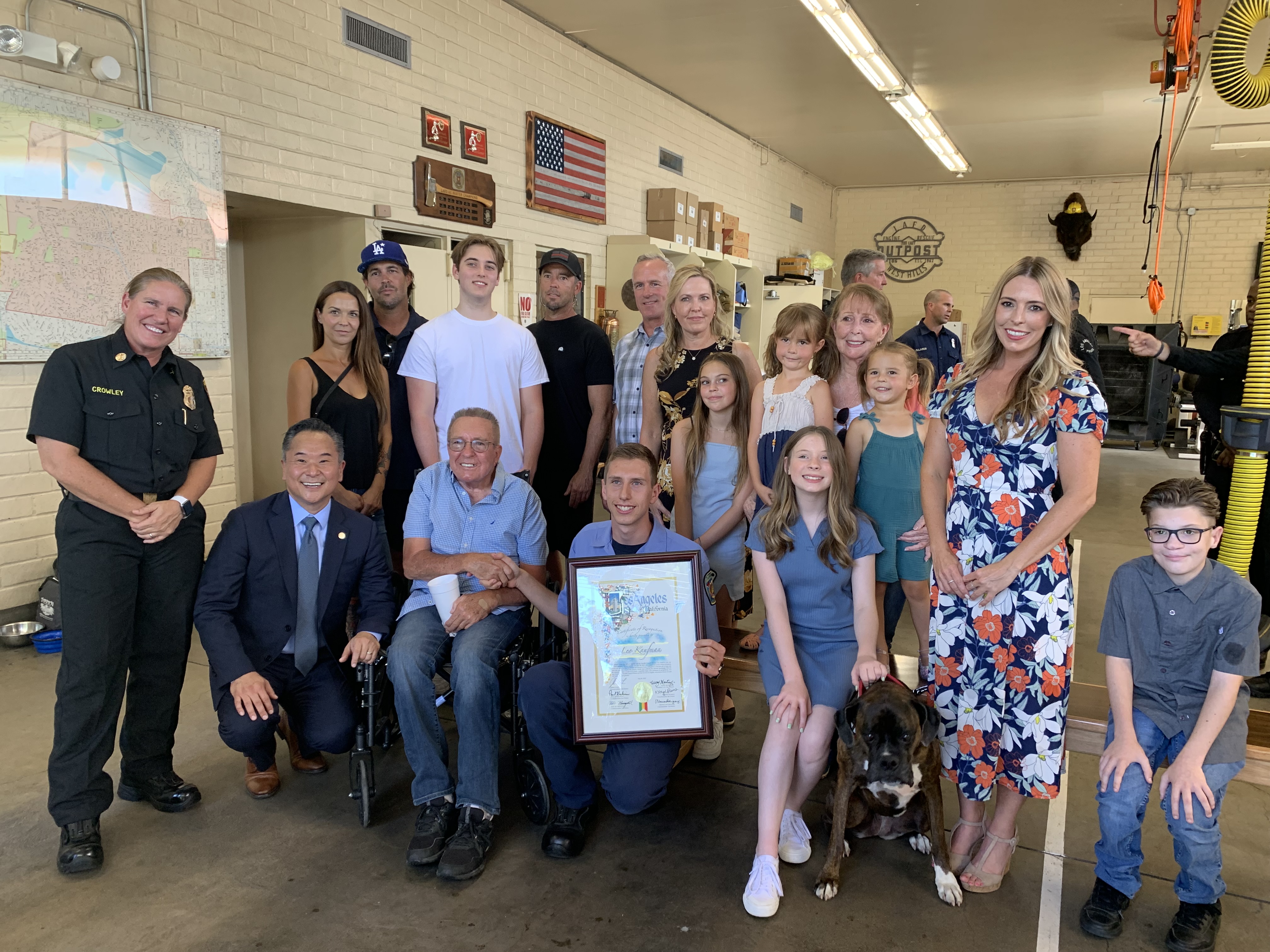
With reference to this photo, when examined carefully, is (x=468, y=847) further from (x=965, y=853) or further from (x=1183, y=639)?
(x=1183, y=639)

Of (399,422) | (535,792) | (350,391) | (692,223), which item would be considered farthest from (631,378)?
(692,223)

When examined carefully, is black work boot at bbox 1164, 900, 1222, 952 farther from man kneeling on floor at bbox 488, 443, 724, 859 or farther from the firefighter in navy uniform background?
the firefighter in navy uniform background

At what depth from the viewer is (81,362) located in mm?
2426

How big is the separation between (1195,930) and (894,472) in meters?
1.47

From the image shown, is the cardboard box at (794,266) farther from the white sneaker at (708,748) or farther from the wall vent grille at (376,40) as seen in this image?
the white sneaker at (708,748)

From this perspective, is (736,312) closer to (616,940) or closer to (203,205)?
(203,205)

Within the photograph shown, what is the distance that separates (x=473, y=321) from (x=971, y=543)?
6.90ft

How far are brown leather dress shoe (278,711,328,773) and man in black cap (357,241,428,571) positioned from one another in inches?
37.6

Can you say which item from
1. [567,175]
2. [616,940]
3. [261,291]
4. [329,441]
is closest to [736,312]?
[567,175]

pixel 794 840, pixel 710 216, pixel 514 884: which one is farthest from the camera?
pixel 710 216

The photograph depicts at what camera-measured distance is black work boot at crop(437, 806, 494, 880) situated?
2416mm

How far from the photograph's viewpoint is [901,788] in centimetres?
239

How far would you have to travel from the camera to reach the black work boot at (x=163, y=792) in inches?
108

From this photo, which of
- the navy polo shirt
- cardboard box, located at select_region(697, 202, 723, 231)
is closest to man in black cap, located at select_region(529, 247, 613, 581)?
the navy polo shirt
